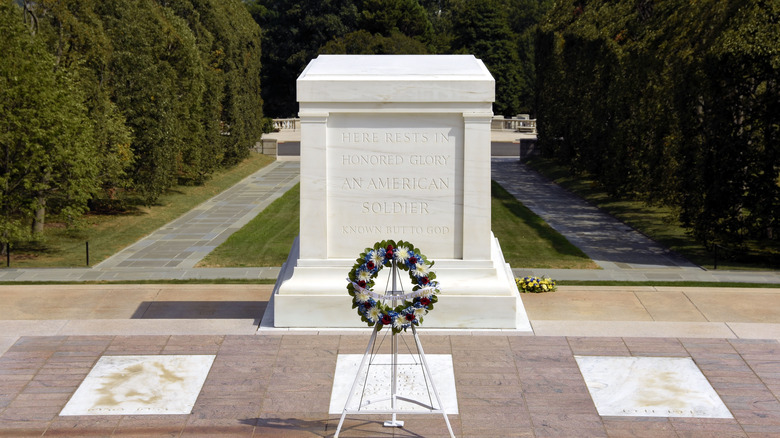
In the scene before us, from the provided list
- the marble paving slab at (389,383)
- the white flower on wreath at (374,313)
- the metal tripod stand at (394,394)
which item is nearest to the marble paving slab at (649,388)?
the marble paving slab at (389,383)

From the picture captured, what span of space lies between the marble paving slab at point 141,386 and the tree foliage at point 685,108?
50.3ft

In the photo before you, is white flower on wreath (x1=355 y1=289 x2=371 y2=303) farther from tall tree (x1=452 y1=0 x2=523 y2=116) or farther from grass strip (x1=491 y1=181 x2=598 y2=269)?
tall tree (x1=452 y1=0 x2=523 y2=116)

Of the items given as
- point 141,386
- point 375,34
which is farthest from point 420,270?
point 375,34

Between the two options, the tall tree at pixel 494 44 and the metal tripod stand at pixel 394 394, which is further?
the tall tree at pixel 494 44

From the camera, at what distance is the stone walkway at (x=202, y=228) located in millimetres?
23359

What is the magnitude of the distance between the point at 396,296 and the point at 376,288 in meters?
3.19

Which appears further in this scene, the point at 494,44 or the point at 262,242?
the point at 494,44

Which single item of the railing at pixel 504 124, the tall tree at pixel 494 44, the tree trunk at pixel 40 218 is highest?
the tall tree at pixel 494 44

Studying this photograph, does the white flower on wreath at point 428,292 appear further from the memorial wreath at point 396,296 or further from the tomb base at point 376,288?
the tomb base at point 376,288

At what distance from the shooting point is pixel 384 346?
39.8ft

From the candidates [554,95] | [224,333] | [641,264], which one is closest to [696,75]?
[641,264]

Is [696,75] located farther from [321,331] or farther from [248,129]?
[248,129]

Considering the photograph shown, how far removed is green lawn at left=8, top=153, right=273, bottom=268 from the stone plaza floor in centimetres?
791

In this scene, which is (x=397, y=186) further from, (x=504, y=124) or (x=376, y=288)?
(x=504, y=124)
